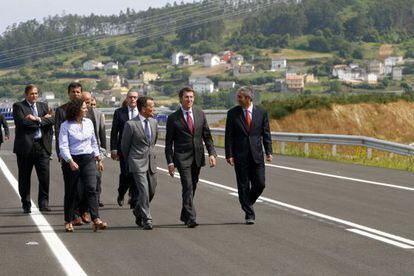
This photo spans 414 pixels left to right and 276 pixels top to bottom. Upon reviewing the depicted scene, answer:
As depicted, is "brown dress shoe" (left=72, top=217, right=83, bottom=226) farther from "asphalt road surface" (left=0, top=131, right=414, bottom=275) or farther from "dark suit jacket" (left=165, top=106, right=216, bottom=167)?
"dark suit jacket" (left=165, top=106, right=216, bottom=167)

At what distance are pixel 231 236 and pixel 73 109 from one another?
2524mm

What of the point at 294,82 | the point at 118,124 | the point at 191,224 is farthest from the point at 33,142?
the point at 294,82

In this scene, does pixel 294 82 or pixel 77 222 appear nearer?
pixel 77 222

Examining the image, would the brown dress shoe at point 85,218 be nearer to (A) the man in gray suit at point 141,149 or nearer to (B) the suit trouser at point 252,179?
(A) the man in gray suit at point 141,149

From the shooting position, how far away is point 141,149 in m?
13.3

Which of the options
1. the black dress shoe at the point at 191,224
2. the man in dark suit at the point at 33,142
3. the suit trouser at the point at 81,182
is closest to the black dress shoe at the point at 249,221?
the black dress shoe at the point at 191,224

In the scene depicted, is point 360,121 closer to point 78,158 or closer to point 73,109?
point 78,158

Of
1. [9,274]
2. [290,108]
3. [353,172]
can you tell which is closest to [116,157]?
[9,274]

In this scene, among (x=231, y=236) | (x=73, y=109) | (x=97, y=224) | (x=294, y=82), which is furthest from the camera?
(x=294, y=82)

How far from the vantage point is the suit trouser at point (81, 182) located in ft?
42.4

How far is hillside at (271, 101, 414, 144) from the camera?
169ft

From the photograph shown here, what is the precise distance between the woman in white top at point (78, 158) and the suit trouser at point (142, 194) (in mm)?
489

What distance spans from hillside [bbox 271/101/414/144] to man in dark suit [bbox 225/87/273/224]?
36596 millimetres

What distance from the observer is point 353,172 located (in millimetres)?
23156
